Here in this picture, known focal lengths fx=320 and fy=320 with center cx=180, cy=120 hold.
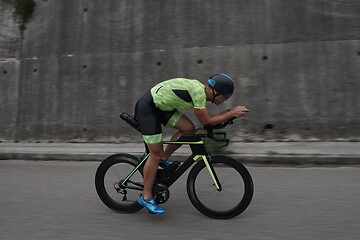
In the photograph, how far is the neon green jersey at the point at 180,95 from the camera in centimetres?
329

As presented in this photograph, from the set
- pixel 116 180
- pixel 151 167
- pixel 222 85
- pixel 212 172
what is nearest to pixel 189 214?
pixel 212 172

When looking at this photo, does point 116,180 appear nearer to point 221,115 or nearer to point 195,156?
point 195,156

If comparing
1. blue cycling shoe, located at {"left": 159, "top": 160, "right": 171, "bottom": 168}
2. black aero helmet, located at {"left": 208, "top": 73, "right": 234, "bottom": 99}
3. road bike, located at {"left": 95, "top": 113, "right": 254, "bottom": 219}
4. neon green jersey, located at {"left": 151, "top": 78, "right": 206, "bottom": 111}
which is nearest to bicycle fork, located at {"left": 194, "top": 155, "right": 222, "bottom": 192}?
road bike, located at {"left": 95, "top": 113, "right": 254, "bottom": 219}

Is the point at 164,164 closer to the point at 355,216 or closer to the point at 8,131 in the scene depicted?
the point at 355,216

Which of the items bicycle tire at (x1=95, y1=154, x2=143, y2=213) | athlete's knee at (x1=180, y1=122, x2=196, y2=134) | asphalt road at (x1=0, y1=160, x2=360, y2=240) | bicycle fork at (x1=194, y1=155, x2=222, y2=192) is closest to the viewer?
asphalt road at (x1=0, y1=160, x2=360, y2=240)

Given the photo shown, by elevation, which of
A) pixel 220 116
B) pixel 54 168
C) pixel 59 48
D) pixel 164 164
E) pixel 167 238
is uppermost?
pixel 59 48

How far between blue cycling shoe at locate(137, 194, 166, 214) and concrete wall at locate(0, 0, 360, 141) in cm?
525

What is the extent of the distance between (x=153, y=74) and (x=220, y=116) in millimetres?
6121

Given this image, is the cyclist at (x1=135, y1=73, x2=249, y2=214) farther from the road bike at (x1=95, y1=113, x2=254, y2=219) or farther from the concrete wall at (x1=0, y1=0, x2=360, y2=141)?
the concrete wall at (x1=0, y1=0, x2=360, y2=141)

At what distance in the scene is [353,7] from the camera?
8.22m

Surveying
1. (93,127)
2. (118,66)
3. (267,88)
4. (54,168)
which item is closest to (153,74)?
(118,66)

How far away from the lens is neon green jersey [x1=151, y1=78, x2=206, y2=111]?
3.29m

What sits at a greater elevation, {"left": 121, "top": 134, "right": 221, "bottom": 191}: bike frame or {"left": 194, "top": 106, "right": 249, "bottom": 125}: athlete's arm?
{"left": 194, "top": 106, "right": 249, "bottom": 125}: athlete's arm

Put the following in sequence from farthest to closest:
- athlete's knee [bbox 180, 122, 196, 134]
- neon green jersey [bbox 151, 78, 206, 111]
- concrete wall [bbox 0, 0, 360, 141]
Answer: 1. concrete wall [bbox 0, 0, 360, 141]
2. athlete's knee [bbox 180, 122, 196, 134]
3. neon green jersey [bbox 151, 78, 206, 111]
